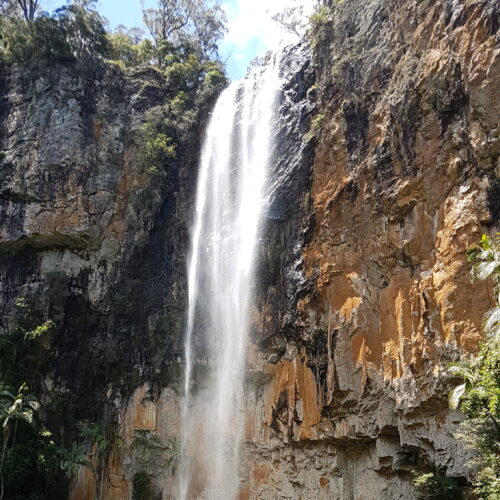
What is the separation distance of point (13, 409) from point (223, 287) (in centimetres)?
810

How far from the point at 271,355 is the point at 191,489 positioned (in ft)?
17.3

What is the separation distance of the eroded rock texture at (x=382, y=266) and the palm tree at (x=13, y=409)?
7.46m

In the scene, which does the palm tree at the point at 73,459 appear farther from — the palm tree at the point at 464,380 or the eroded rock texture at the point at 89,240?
the palm tree at the point at 464,380

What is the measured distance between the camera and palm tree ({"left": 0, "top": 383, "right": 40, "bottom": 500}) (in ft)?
58.0

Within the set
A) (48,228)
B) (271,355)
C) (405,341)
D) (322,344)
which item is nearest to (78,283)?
(48,228)

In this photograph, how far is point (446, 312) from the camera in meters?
12.9

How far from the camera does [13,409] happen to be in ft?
58.2

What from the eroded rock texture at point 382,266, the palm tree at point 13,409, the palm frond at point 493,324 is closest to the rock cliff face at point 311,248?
the eroded rock texture at point 382,266

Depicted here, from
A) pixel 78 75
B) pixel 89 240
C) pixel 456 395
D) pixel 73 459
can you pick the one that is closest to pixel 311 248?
pixel 456 395

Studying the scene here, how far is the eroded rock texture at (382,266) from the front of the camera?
510 inches

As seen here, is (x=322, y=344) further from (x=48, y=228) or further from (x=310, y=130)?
(x=48, y=228)

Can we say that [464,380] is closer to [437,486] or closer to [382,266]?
[437,486]

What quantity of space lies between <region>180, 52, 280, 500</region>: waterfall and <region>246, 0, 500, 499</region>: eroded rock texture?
0.94 m

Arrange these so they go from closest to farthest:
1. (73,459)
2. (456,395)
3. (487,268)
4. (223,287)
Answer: (487,268) → (456,395) → (73,459) → (223,287)
